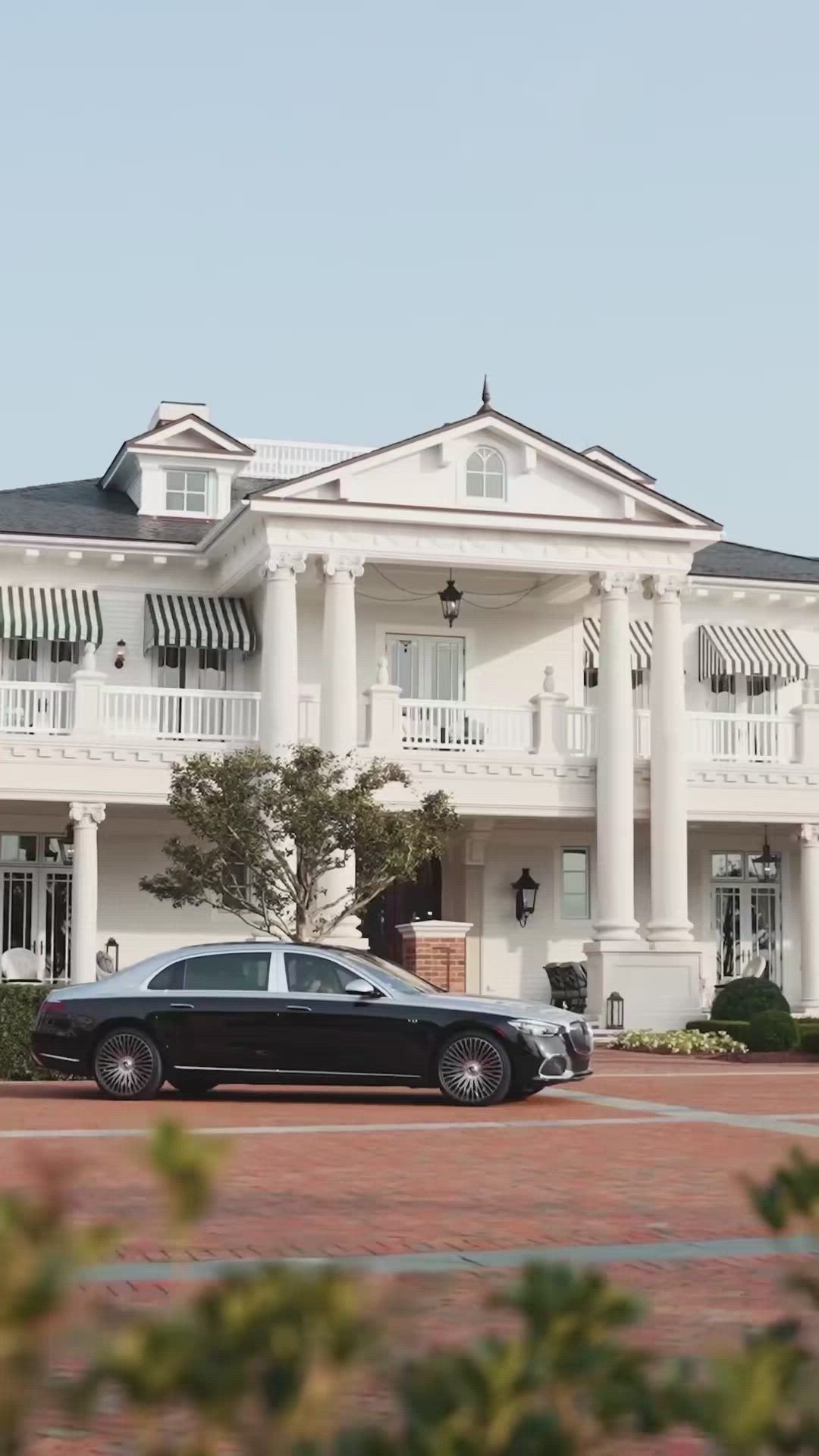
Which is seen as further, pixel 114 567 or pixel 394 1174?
pixel 114 567

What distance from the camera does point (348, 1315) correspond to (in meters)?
1.97

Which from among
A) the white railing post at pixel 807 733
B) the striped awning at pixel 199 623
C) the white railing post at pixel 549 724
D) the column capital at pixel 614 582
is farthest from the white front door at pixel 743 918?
the striped awning at pixel 199 623

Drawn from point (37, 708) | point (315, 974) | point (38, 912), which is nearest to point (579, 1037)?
point (315, 974)

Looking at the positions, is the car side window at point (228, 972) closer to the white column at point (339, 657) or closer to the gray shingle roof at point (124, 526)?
the white column at point (339, 657)

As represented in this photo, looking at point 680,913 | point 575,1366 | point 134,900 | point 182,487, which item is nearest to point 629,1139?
point 575,1366

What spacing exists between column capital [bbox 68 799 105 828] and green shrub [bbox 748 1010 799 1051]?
1003 centimetres

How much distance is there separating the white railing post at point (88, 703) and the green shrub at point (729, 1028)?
10.0 meters

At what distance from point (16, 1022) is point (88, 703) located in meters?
9.47

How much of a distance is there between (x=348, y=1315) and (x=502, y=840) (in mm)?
31817

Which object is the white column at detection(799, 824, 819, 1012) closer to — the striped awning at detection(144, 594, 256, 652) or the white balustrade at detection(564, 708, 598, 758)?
the white balustrade at detection(564, 708, 598, 758)

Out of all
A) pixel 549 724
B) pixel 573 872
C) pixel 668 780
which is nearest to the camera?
pixel 668 780

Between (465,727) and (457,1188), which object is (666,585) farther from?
(457,1188)

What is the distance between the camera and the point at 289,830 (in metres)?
23.5

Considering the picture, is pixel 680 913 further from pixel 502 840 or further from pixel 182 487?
pixel 182 487
